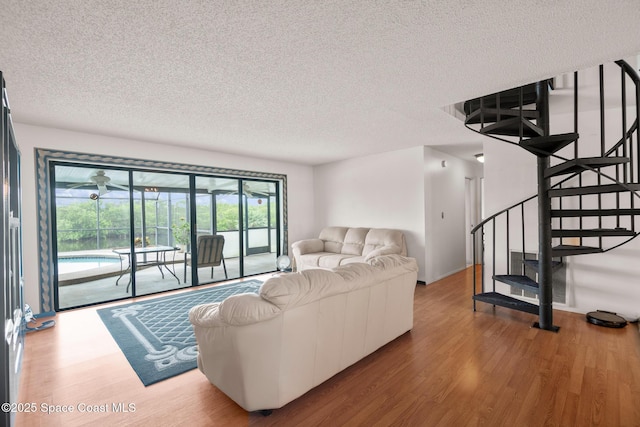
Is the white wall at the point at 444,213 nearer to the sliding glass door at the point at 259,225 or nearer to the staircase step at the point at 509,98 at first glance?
the staircase step at the point at 509,98

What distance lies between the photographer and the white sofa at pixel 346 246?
16.4 ft

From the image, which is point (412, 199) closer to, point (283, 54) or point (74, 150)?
point (283, 54)

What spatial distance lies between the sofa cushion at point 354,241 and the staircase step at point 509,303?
2.25 metres

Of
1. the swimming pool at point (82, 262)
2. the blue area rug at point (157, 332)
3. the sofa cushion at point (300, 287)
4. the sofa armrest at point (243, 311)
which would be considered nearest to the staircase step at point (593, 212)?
the sofa cushion at point (300, 287)

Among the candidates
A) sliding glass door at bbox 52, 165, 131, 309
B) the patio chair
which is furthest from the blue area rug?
sliding glass door at bbox 52, 165, 131, 309

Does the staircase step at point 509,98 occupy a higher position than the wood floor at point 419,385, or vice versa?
the staircase step at point 509,98

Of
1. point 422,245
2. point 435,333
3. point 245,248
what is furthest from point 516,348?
point 245,248

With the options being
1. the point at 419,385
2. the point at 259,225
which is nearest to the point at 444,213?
the point at 259,225

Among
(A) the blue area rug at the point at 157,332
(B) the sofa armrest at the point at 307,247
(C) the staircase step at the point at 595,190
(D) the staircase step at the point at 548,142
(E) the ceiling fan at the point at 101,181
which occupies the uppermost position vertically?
(D) the staircase step at the point at 548,142

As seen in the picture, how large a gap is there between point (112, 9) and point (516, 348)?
3.94 meters

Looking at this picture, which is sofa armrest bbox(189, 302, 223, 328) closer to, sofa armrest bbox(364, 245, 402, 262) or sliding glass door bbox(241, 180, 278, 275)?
sofa armrest bbox(364, 245, 402, 262)

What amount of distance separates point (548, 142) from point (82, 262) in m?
6.19

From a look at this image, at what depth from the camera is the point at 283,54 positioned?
2.04m

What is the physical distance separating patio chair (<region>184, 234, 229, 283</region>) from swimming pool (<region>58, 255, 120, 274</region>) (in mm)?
1159
